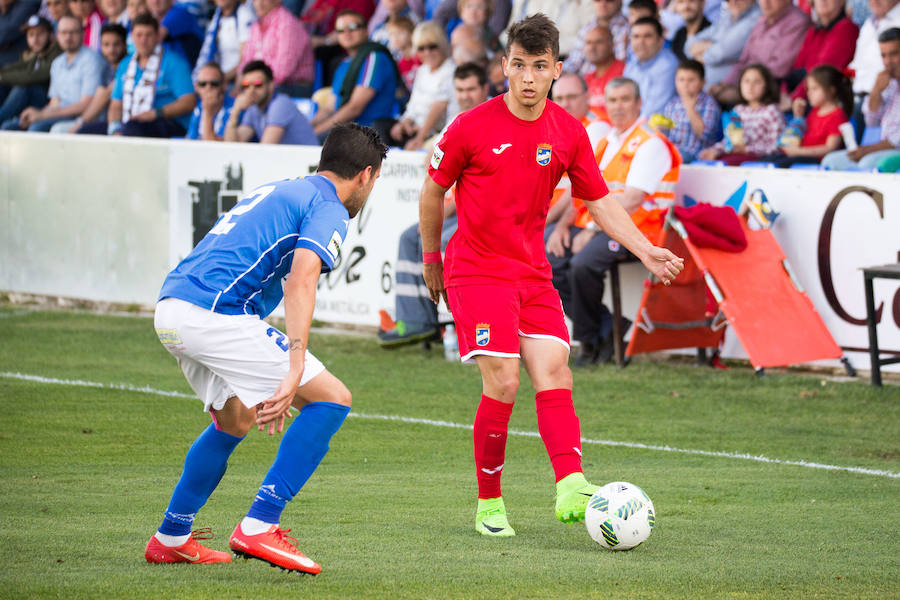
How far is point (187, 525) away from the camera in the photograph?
511 cm

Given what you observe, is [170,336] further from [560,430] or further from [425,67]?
[425,67]

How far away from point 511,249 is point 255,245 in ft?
4.41

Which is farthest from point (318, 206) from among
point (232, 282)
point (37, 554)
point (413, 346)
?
point (413, 346)

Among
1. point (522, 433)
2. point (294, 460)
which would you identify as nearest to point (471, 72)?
point (522, 433)

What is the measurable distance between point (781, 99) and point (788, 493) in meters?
6.57

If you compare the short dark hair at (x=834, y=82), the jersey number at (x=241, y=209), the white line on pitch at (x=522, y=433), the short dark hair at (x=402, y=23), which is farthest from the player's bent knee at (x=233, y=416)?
the short dark hair at (x=402, y=23)

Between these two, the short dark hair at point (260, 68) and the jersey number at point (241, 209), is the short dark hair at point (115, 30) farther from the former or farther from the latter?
the jersey number at point (241, 209)

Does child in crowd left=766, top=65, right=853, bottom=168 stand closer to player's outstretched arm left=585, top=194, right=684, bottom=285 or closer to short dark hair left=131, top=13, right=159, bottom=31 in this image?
player's outstretched arm left=585, top=194, right=684, bottom=285

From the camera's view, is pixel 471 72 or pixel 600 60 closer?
pixel 471 72

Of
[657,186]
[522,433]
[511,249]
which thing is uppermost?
[657,186]

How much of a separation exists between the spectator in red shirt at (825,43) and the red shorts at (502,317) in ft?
24.3

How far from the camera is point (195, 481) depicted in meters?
5.10

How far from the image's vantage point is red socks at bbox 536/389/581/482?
18.7 ft

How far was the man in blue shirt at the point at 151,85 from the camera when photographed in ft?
53.3
